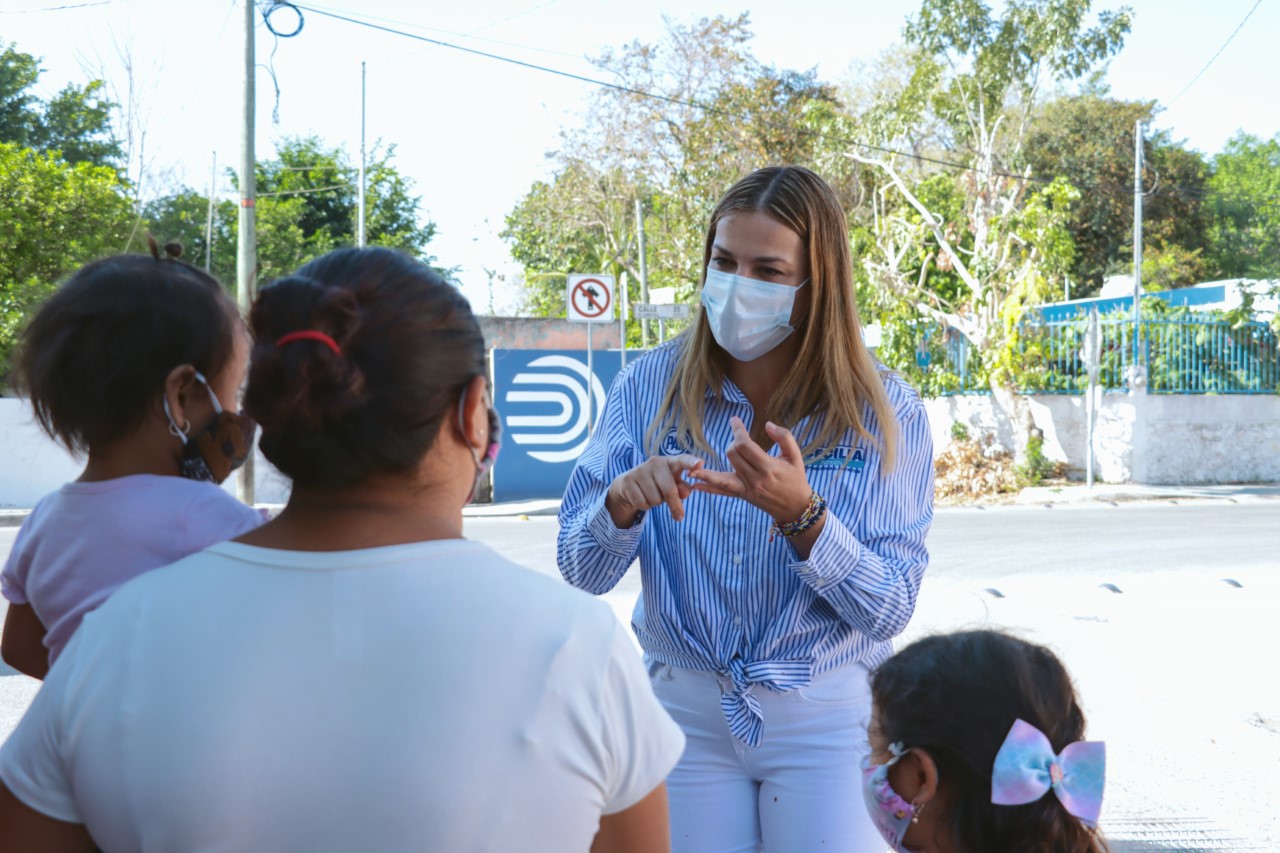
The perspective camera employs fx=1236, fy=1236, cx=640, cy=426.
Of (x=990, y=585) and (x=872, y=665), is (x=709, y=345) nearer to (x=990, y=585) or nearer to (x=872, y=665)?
(x=872, y=665)

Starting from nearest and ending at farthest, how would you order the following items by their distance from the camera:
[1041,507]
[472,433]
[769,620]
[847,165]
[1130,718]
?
[472,433] < [769,620] < [1130,718] < [1041,507] < [847,165]

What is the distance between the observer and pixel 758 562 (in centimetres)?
231

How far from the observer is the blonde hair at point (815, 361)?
2383 millimetres

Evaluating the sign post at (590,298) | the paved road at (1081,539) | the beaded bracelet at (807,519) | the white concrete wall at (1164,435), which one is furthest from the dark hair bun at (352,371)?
the white concrete wall at (1164,435)

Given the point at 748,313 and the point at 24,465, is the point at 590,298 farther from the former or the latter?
the point at 748,313

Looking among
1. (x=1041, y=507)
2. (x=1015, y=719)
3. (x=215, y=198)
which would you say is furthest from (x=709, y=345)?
(x=215, y=198)

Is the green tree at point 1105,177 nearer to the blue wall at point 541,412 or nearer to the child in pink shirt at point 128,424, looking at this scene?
the blue wall at point 541,412

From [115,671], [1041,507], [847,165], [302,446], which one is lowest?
[1041,507]

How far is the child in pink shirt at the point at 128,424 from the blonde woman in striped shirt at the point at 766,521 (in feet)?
2.36

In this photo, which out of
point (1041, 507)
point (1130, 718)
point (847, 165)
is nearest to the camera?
point (1130, 718)

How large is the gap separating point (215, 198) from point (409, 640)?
33.8 meters

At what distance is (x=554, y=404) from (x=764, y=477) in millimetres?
15761

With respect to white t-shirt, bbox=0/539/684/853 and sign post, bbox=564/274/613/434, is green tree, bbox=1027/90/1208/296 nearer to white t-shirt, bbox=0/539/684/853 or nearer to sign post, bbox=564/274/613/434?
sign post, bbox=564/274/613/434

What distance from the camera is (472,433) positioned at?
1.44 metres
